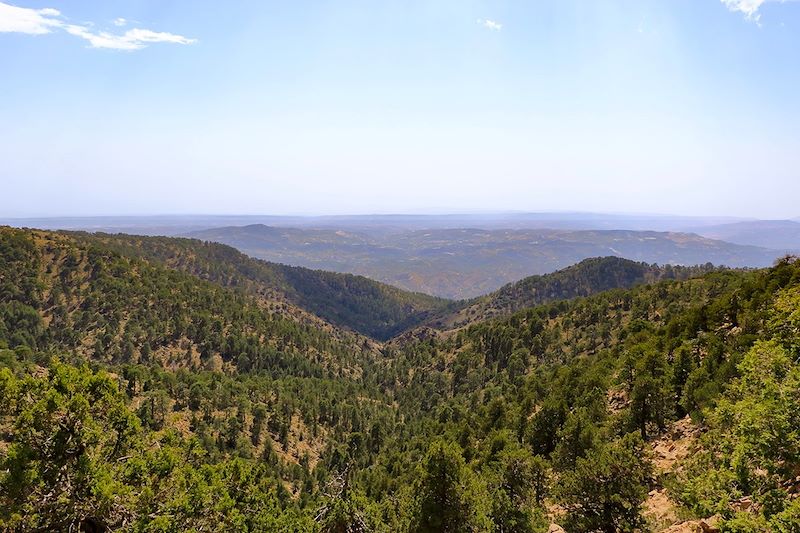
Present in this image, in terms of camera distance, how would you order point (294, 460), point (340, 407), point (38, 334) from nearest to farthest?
point (294, 460), point (340, 407), point (38, 334)

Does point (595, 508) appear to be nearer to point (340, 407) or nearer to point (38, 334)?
point (340, 407)

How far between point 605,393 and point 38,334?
239m

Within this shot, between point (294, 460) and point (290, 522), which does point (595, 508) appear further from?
point (294, 460)

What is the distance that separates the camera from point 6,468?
Answer: 821 inches

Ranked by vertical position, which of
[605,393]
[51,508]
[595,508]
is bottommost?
[605,393]

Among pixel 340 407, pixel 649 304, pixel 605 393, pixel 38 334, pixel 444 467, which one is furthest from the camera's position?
pixel 38 334

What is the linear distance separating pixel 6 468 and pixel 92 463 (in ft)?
11.9

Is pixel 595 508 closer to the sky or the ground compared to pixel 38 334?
closer to the sky

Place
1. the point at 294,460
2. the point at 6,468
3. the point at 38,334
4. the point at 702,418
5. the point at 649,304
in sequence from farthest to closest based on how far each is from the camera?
the point at 38,334 < the point at 649,304 < the point at 294,460 < the point at 702,418 < the point at 6,468

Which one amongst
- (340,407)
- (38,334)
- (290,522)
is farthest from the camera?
→ (38,334)

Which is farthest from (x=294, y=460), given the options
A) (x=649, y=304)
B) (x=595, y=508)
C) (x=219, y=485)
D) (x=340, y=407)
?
(x=649, y=304)

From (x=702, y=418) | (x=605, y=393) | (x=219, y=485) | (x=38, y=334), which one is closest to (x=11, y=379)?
(x=219, y=485)

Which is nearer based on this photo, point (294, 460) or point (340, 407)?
point (294, 460)

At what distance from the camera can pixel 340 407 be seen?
174250 mm
